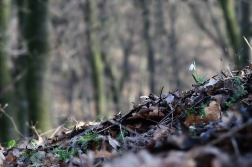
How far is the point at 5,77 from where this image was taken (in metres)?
11.5

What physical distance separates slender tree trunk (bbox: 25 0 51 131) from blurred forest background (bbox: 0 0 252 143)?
0.08 ft

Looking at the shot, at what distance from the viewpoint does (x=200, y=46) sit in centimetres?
3022

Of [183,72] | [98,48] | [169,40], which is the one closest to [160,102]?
[98,48]

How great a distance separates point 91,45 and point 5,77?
890 centimetres

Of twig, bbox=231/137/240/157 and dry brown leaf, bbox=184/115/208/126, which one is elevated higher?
twig, bbox=231/137/240/157

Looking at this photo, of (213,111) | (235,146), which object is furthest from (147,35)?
(235,146)

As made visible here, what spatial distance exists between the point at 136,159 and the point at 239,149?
19.7 inches

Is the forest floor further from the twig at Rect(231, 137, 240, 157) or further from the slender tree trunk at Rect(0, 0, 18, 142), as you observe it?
the slender tree trunk at Rect(0, 0, 18, 142)

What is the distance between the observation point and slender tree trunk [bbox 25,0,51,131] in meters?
11.0

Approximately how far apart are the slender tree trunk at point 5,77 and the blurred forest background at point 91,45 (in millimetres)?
26

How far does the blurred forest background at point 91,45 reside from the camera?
1110 cm

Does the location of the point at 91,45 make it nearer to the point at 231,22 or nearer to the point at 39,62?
the point at 231,22

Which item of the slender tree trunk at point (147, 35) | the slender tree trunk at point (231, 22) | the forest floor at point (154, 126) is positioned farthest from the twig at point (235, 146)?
the slender tree trunk at point (147, 35)

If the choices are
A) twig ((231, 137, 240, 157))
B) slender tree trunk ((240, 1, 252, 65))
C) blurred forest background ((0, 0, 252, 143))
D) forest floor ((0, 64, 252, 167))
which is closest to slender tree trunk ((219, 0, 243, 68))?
blurred forest background ((0, 0, 252, 143))
